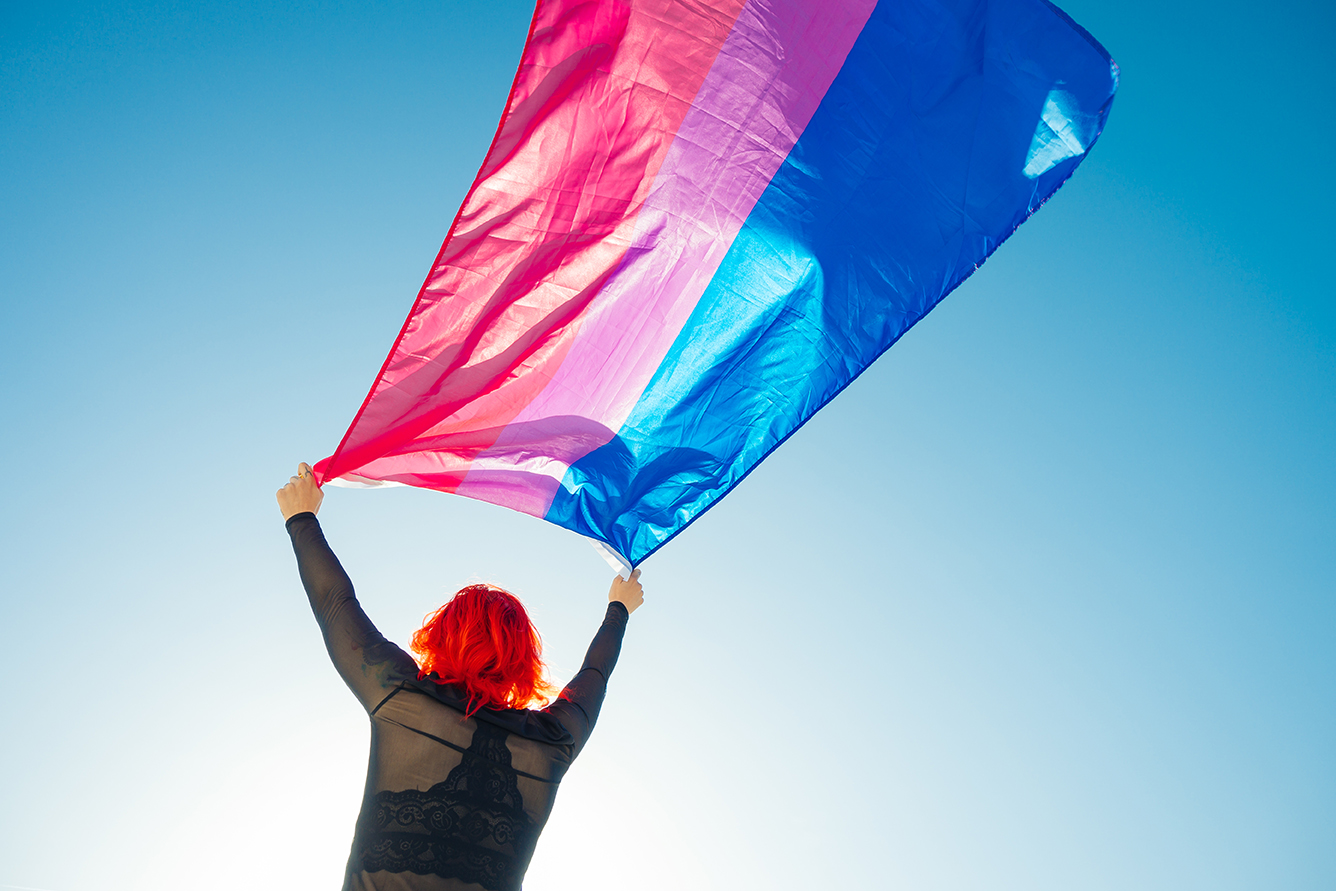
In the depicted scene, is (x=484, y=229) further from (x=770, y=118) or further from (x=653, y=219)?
(x=770, y=118)

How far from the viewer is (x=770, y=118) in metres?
3.20

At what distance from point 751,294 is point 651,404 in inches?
23.5

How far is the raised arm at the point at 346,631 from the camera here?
193cm

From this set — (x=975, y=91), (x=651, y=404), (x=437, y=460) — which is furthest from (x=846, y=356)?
(x=437, y=460)

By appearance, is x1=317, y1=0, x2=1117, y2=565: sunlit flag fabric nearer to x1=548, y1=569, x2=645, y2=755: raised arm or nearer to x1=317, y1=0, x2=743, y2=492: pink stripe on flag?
x1=317, y1=0, x2=743, y2=492: pink stripe on flag

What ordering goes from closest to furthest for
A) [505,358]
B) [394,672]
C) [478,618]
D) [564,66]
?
[394,672] < [478,618] < [564,66] < [505,358]

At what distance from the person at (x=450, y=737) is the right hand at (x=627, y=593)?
0.63m

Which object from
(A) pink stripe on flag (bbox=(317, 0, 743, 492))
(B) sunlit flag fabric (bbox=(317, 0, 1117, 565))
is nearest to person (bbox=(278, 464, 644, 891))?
(A) pink stripe on flag (bbox=(317, 0, 743, 492))

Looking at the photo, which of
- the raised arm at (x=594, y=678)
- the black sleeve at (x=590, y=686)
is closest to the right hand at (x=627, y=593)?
the raised arm at (x=594, y=678)

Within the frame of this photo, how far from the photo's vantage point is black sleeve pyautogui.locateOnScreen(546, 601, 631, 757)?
216cm

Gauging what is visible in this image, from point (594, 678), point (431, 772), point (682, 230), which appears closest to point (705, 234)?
point (682, 230)

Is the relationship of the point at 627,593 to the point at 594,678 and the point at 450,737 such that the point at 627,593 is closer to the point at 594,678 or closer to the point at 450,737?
the point at 594,678

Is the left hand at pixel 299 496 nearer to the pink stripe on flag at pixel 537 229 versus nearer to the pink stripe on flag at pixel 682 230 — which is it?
the pink stripe on flag at pixel 537 229

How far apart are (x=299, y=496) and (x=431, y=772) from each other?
0.89m
